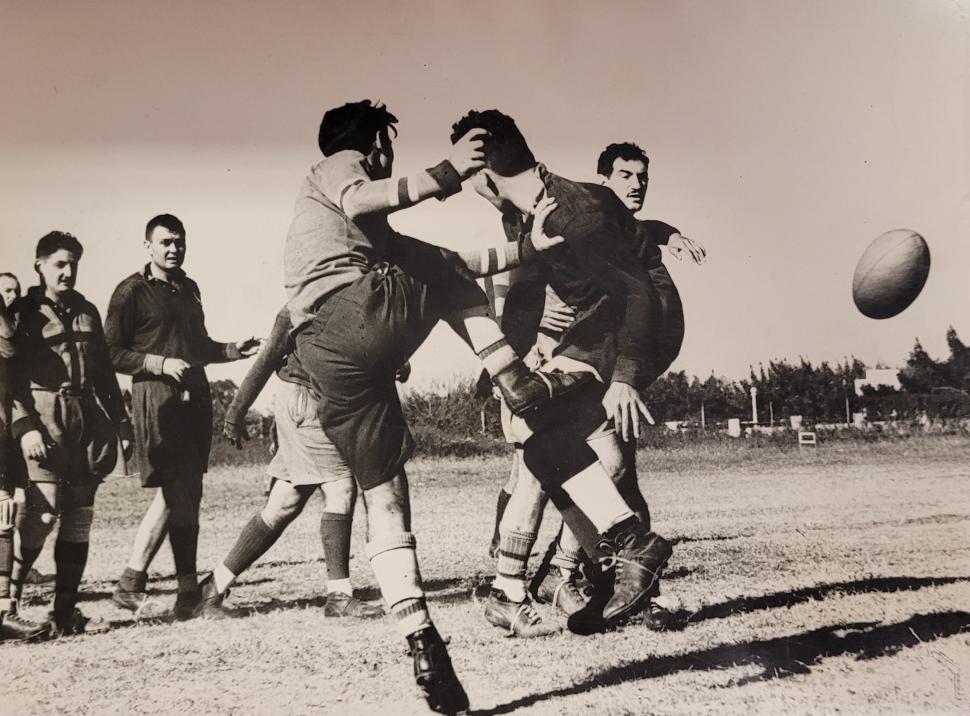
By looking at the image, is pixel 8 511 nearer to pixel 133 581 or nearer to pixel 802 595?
pixel 133 581

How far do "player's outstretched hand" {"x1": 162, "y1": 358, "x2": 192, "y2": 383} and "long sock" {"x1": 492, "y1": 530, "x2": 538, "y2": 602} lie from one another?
140 cm

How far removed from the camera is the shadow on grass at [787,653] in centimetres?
317

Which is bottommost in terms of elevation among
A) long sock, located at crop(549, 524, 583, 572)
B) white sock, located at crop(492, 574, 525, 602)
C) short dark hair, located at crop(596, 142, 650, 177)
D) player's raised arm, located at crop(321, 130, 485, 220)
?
white sock, located at crop(492, 574, 525, 602)

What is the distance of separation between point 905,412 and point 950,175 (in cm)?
107

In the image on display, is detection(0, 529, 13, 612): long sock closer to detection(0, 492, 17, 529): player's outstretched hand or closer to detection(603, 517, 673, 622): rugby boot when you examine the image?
detection(0, 492, 17, 529): player's outstretched hand

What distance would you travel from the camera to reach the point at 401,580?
2914mm

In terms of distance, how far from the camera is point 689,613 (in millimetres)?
3398

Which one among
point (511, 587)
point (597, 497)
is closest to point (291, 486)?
point (511, 587)

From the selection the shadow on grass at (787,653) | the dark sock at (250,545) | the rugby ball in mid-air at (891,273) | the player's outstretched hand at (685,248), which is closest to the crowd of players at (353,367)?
the dark sock at (250,545)

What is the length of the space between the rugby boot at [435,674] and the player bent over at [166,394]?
103 centimetres

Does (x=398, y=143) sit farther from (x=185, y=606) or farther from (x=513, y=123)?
(x=185, y=606)

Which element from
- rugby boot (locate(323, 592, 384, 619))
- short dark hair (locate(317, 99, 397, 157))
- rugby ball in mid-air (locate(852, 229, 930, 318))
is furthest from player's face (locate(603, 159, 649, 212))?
rugby boot (locate(323, 592, 384, 619))

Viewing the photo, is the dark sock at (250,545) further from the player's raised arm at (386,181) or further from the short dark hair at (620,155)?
the short dark hair at (620,155)

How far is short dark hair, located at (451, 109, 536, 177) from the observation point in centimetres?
355
